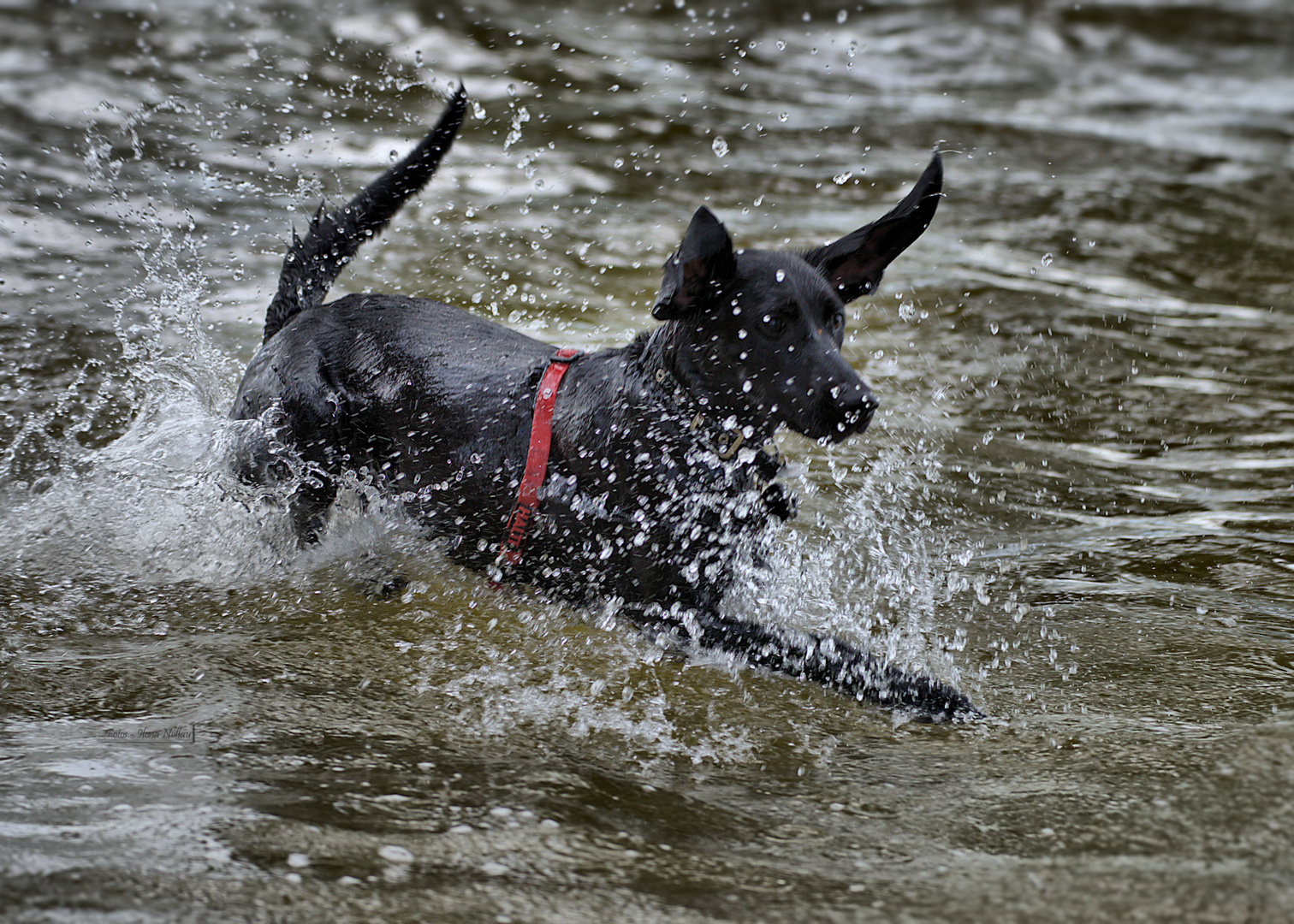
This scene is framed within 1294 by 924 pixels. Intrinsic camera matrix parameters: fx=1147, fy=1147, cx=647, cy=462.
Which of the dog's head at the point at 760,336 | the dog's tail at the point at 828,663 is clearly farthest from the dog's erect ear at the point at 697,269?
the dog's tail at the point at 828,663

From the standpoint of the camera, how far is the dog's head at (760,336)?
3.42 meters

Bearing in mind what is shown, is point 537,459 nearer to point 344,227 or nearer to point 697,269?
point 697,269

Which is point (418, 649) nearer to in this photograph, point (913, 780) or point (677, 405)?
point (677, 405)

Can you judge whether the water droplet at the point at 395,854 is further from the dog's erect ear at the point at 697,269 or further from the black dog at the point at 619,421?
the dog's erect ear at the point at 697,269

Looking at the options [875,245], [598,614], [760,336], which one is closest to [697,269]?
[760,336]

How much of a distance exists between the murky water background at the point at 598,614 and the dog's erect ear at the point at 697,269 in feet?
3.93

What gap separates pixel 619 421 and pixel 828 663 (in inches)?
40.1

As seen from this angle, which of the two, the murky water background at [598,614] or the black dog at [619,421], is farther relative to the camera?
the black dog at [619,421]

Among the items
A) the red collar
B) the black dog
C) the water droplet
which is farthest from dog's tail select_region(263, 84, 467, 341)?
the water droplet

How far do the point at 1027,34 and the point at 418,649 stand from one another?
1152cm

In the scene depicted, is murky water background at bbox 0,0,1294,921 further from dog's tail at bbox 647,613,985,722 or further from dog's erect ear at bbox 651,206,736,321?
dog's erect ear at bbox 651,206,736,321

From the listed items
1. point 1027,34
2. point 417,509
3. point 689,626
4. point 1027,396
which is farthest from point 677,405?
point 1027,34

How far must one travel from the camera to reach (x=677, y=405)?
3652 mm

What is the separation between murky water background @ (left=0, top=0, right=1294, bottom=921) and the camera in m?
2.64
